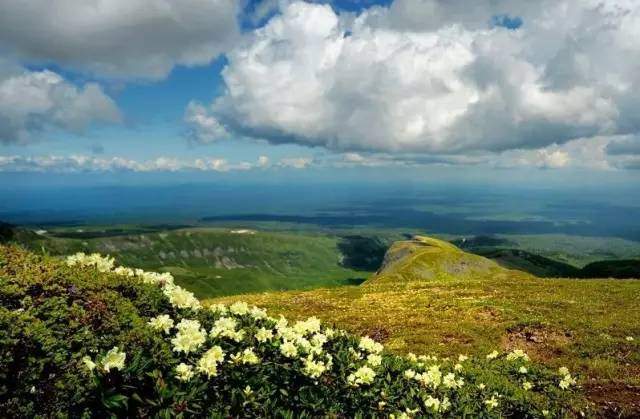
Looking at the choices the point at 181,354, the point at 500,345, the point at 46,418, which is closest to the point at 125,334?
the point at 181,354

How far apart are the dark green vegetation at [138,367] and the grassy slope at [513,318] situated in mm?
11103

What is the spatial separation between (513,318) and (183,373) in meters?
26.6

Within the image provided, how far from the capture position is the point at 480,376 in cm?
1568

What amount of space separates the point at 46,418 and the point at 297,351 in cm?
406

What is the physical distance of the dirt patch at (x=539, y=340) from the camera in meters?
23.6

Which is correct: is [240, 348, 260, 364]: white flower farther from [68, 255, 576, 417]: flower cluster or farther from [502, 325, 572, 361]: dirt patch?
[502, 325, 572, 361]: dirt patch

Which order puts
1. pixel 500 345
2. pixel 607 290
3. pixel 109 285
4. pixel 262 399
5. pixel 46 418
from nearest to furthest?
A: pixel 46 418 → pixel 262 399 → pixel 109 285 → pixel 500 345 → pixel 607 290

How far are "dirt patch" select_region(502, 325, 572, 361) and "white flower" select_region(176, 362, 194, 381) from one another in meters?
20.2

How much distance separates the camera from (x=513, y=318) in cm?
2959

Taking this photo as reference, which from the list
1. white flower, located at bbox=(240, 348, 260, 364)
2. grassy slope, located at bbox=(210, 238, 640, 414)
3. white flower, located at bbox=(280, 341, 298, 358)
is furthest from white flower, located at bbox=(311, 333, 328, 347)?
grassy slope, located at bbox=(210, 238, 640, 414)

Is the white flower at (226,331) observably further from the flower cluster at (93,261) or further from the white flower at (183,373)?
the flower cluster at (93,261)

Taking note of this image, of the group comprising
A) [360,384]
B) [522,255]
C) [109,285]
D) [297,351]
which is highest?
[109,285]

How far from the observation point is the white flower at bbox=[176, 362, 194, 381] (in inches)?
286

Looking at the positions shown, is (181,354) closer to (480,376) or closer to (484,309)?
(480,376)
